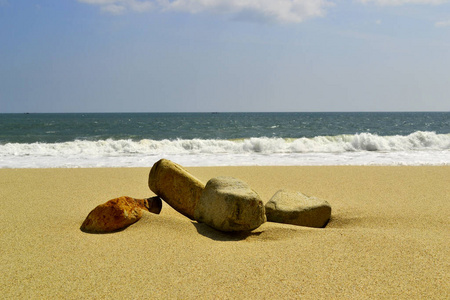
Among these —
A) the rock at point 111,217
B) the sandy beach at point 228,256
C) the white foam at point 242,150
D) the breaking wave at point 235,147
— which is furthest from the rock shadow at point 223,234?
the breaking wave at point 235,147

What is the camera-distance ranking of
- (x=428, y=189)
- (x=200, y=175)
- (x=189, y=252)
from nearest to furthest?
(x=189, y=252) < (x=428, y=189) < (x=200, y=175)

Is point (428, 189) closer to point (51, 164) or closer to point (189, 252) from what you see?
Answer: point (189, 252)

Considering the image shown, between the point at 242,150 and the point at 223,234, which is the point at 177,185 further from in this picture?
the point at 242,150

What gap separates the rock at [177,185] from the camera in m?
4.55

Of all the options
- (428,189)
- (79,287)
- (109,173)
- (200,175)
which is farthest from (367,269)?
(109,173)

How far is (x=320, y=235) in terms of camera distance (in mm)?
3729

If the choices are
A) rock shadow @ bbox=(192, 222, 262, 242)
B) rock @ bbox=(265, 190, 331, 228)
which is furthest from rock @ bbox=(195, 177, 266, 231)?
rock @ bbox=(265, 190, 331, 228)

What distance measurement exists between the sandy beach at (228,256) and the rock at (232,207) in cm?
12

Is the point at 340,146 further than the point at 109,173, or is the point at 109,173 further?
the point at 340,146

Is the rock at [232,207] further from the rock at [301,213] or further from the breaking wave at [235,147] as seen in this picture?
the breaking wave at [235,147]

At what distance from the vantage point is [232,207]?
12.3ft

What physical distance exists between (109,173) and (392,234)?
653 cm

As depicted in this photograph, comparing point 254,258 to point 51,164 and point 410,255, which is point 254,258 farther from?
point 51,164

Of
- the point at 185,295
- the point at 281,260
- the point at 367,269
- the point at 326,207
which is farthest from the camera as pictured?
the point at 326,207
